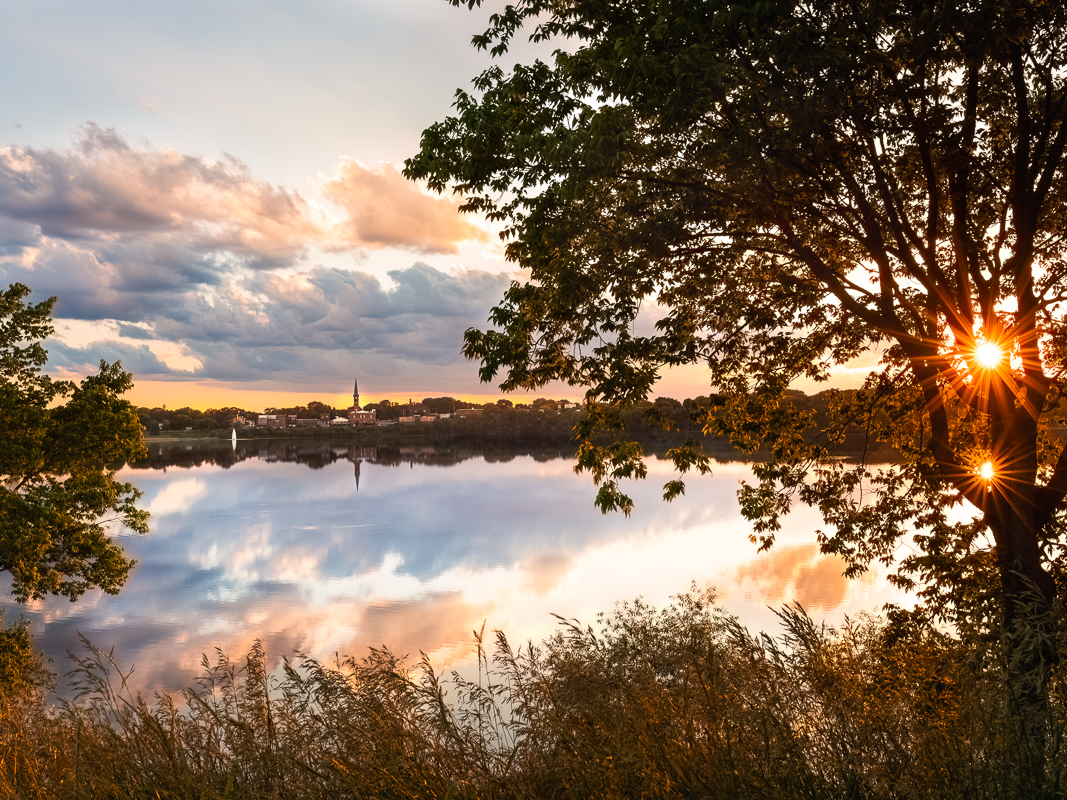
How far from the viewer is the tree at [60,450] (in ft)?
73.1

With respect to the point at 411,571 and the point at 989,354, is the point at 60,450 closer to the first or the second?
the point at 989,354

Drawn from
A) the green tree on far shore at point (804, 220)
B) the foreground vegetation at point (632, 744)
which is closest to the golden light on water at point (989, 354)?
the green tree on far shore at point (804, 220)

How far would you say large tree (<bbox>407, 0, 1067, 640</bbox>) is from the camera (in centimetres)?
786

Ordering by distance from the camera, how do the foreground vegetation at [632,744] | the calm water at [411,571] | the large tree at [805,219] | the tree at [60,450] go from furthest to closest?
the calm water at [411,571], the tree at [60,450], the large tree at [805,219], the foreground vegetation at [632,744]

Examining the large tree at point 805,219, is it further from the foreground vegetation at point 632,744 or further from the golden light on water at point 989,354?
the foreground vegetation at point 632,744

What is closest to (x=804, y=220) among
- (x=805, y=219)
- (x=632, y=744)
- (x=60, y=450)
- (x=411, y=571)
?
(x=805, y=219)

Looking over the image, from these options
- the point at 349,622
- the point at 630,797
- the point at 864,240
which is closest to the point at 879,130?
the point at 864,240

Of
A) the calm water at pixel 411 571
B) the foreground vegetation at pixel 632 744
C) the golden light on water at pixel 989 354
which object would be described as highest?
the golden light on water at pixel 989 354

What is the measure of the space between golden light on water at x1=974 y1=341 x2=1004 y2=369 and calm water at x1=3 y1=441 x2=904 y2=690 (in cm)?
1299

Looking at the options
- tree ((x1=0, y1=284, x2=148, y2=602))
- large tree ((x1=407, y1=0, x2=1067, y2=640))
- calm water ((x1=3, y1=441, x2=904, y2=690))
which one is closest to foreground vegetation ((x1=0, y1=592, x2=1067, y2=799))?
large tree ((x1=407, y1=0, x2=1067, y2=640))

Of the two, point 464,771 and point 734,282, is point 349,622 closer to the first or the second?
point 734,282

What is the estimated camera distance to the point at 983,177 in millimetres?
10555

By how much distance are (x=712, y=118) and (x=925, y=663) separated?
6.90 m

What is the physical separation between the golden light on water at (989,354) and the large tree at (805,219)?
0.15 feet
